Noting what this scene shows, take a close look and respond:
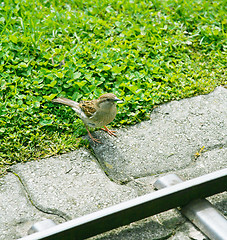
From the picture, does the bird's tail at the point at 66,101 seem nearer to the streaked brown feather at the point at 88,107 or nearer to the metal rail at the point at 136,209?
the streaked brown feather at the point at 88,107

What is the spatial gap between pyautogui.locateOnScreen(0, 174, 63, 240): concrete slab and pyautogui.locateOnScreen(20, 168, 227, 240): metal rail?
1.53ft

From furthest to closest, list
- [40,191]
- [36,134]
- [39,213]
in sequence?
1. [36,134]
2. [40,191]
3. [39,213]

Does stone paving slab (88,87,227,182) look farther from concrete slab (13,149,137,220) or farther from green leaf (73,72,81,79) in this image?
green leaf (73,72,81,79)

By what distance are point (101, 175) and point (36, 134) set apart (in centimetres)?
92

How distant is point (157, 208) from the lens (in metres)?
3.05

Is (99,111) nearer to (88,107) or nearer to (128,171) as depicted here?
(88,107)

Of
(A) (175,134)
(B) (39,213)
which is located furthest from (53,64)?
(B) (39,213)

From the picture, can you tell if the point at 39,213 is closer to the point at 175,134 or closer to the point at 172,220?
the point at 172,220

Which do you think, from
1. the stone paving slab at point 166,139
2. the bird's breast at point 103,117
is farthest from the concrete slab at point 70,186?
the bird's breast at point 103,117

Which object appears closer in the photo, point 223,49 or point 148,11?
point 223,49

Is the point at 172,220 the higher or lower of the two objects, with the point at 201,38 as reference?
lower

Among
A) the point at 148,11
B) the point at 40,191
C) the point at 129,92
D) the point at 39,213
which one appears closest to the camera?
the point at 39,213

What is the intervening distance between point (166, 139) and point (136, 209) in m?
1.41

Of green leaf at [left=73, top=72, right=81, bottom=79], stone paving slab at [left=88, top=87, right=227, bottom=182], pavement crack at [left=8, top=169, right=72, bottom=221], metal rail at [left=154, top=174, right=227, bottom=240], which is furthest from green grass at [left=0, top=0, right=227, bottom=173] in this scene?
metal rail at [left=154, top=174, right=227, bottom=240]
